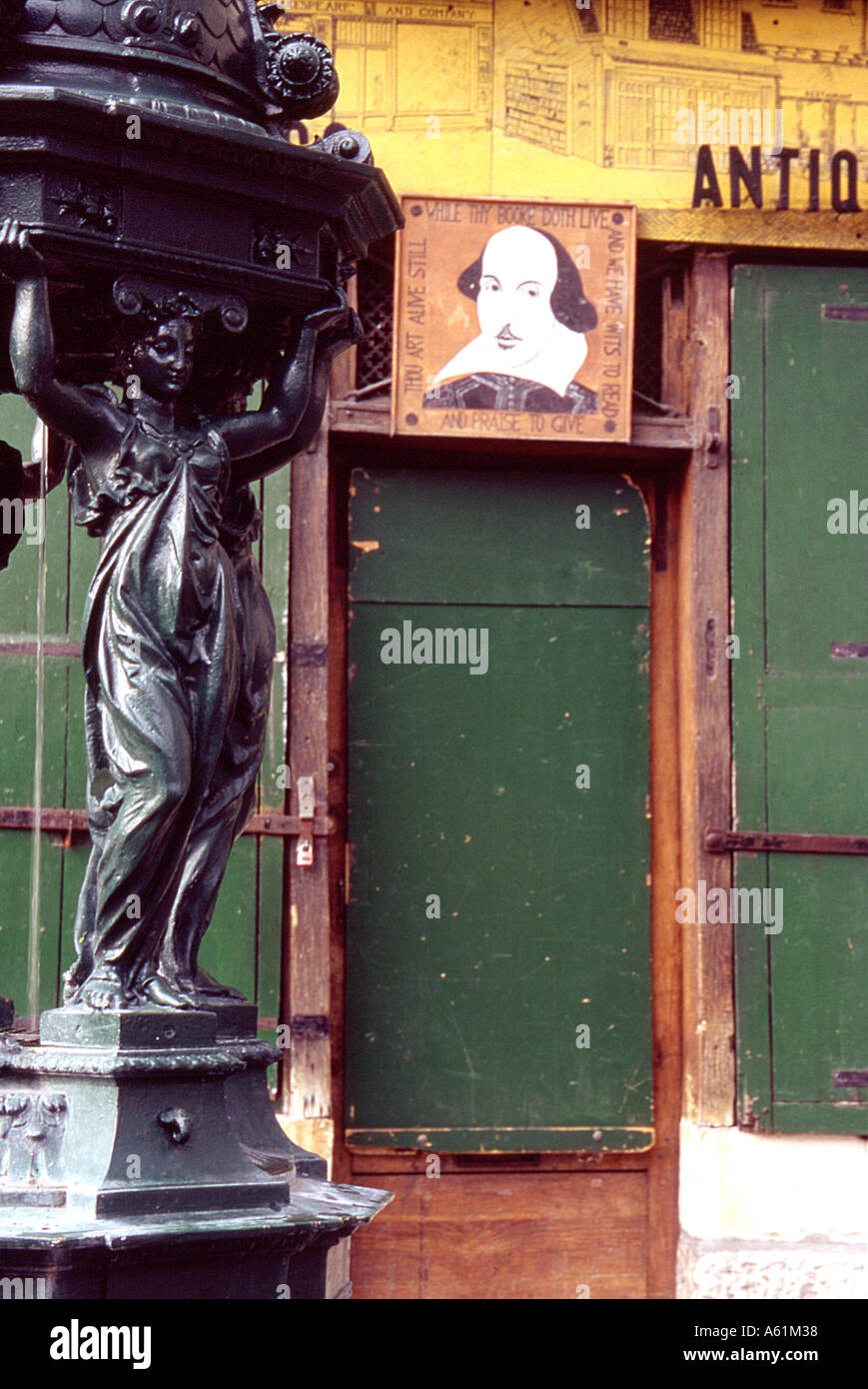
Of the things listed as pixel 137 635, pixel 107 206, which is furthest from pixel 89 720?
pixel 107 206

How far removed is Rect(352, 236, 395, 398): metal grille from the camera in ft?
22.0

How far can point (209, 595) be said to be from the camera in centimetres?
307

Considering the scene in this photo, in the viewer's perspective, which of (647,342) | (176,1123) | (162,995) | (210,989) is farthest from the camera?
(647,342)

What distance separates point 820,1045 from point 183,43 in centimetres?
454

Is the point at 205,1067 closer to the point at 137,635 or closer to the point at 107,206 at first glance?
the point at 137,635

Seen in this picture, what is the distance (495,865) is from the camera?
6625mm

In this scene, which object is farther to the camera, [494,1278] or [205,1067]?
[494,1278]

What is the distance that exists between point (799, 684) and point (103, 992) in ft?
13.8

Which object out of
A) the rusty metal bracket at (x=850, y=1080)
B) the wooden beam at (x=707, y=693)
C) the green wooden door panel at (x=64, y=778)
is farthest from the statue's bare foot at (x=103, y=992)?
the rusty metal bracket at (x=850, y=1080)

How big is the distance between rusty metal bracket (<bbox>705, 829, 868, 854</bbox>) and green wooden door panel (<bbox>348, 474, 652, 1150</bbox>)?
0.40 meters

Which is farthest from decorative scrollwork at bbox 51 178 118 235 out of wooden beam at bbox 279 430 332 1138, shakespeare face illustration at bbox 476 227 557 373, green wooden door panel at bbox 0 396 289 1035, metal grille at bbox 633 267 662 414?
metal grille at bbox 633 267 662 414

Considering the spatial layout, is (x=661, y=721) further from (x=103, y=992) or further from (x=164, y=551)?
(x=103, y=992)

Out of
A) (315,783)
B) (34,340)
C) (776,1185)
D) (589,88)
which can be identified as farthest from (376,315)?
(34,340)
